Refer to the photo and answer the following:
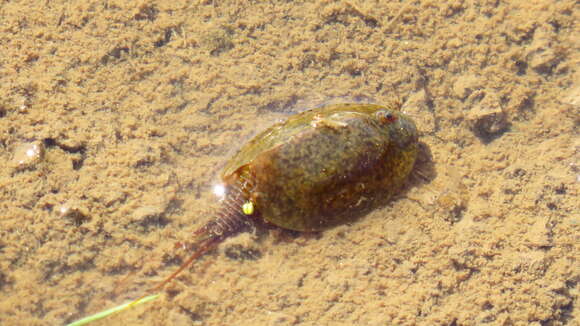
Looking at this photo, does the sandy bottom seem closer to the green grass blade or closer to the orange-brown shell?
the green grass blade

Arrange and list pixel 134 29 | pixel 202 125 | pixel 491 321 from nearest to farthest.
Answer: pixel 491 321, pixel 202 125, pixel 134 29

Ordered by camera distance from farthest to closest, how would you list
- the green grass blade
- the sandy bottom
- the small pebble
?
the small pebble → the sandy bottom → the green grass blade

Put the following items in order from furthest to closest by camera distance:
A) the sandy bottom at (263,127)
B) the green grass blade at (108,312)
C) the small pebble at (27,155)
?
1. the small pebble at (27,155)
2. the sandy bottom at (263,127)
3. the green grass blade at (108,312)

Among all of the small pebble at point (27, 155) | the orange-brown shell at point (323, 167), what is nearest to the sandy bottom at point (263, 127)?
the small pebble at point (27, 155)

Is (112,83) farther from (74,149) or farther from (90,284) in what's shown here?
(90,284)

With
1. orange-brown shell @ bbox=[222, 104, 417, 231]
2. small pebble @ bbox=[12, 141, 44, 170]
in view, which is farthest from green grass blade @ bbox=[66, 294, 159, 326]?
small pebble @ bbox=[12, 141, 44, 170]

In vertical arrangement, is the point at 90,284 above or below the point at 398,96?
below

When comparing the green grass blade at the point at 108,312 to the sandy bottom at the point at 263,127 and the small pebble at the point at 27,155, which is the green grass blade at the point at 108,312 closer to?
the sandy bottom at the point at 263,127

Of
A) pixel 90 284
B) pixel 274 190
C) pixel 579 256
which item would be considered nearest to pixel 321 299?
pixel 274 190
